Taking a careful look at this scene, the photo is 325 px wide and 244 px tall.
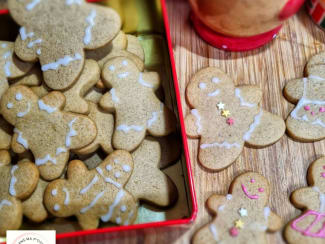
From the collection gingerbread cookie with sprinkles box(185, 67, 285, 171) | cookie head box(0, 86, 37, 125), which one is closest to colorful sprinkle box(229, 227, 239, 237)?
gingerbread cookie with sprinkles box(185, 67, 285, 171)

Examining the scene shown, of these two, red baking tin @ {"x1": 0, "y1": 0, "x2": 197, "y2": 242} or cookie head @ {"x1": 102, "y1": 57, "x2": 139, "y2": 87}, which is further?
cookie head @ {"x1": 102, "y1": 57, "x2": 139, "y2": 87}

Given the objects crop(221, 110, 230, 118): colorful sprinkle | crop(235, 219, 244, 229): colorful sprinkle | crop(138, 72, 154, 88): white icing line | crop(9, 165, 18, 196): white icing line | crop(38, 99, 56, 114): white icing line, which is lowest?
crop(235, 219, 244, 229): colorful sprinkle

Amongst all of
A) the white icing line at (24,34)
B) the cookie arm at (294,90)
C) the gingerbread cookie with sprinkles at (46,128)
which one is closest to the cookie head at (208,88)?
the cookie arm at (294,90)

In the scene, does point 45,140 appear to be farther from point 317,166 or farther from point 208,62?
point 317,166

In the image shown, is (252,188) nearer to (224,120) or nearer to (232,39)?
(224,120)

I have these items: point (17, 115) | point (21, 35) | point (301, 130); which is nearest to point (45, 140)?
point (17, 115)

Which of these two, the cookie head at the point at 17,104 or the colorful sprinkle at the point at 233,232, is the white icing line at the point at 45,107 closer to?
the cookie head at the point at 17,104

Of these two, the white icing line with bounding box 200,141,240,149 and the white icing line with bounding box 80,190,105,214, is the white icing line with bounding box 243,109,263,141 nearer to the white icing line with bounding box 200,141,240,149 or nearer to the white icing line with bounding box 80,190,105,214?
the white icing line with bounding box 200,141,240,149

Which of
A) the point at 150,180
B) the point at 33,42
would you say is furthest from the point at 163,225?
the point at 33,42
